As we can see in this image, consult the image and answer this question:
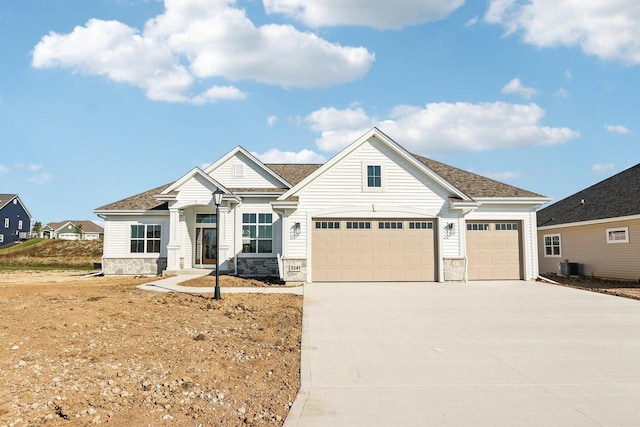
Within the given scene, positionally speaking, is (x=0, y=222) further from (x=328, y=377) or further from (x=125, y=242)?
(x=328, y=377)

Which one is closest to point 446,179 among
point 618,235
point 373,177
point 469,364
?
point 373,177

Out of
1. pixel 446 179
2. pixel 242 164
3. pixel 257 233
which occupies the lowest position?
pixel 257 233

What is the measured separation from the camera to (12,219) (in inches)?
2382

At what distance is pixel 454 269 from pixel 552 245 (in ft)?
35.3

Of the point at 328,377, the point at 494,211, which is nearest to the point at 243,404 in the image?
the point at 328,377

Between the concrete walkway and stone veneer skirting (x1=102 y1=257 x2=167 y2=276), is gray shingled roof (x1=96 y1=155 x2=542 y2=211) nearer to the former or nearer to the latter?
stone veneer skirting (x1=102 y1=257 x2=167 y2=276)

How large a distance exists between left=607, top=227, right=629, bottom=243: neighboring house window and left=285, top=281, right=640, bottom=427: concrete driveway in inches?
357

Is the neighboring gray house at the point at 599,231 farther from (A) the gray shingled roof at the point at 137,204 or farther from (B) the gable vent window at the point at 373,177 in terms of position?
(A) the gray shingled roof at the point at 137,204

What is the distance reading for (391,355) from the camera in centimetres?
653

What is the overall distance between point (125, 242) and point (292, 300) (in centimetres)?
1236

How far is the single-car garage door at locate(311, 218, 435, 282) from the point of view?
16.6 m

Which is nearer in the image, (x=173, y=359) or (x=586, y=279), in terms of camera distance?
(x=173, y=359)

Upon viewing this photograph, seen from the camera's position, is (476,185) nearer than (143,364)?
No

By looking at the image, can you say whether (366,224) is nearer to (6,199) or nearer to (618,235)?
(618,235)
